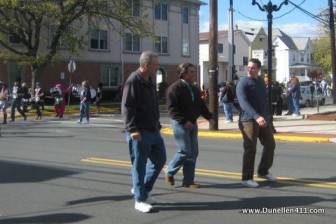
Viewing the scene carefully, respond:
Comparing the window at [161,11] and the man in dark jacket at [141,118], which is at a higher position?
the window at [161,11]

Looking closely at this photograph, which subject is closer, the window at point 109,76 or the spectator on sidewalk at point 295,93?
the spectator on sidewalk at point 295,93

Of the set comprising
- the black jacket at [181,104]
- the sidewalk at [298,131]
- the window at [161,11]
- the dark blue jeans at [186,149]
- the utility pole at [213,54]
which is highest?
the window at [161,11]

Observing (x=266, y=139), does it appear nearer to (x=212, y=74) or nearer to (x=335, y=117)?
(x=212, y=74)

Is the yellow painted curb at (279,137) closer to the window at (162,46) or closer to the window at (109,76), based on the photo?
the window at (109,76)

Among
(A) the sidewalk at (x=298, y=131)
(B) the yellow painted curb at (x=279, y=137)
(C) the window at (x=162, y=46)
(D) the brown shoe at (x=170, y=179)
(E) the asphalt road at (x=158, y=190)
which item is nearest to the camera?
(E) the asphalt road at (x=158, y=190)

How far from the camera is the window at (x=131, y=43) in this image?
45.1 m

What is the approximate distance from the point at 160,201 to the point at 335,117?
15.6 metres

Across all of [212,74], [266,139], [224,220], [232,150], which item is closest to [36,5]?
[212,74]

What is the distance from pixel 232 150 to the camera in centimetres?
1260

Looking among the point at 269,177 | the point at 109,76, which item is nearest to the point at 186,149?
the point at 269,177

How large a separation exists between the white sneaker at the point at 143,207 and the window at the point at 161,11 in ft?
139

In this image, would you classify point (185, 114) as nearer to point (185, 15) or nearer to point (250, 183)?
point (250, 183)

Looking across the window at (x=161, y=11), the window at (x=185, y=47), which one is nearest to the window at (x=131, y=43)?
the window at (x=161, y=11)

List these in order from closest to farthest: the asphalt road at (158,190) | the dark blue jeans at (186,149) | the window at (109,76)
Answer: the asphalt road at (158,190), the dark blue jeans at (186,149), the window at (109,76)
